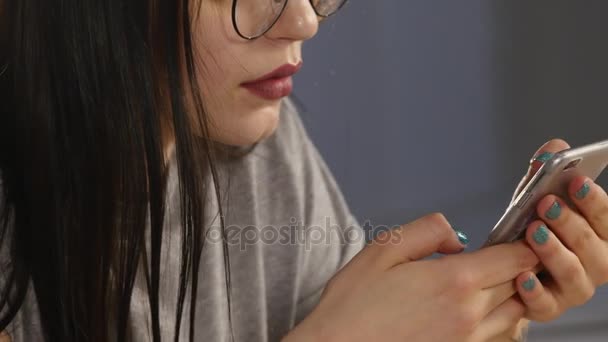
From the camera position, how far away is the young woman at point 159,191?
641mm

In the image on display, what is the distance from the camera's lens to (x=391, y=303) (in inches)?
26.1

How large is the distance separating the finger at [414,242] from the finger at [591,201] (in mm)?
106

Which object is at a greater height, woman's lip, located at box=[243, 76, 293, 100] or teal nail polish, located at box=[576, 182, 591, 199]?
woman's lip, located at box=[243, 76, 293, 100]

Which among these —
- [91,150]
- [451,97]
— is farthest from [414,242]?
[451,97]

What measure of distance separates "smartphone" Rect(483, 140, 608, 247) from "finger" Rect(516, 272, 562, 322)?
0.12ft

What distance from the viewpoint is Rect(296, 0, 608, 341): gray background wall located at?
131 cm

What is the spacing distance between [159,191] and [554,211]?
320mm

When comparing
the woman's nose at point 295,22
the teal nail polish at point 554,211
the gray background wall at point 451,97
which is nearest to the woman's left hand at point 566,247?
the teal nail polish at point 554,211

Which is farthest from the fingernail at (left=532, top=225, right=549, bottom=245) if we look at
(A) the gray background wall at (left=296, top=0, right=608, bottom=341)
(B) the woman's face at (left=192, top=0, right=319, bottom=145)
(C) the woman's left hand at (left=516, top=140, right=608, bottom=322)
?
(A) the gray background wall at (left=296, top=0, right=608, bottom=341)

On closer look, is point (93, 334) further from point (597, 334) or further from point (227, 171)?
point (597, 334)

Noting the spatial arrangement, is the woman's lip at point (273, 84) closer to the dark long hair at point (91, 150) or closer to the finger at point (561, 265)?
the dark long hair at point (91, 150)

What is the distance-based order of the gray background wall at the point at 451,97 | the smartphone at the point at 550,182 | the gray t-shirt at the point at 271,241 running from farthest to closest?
the gray background wall at the point at 451,97
the gray t-shirt at the point at 271,241
the smartphone at the point at 550,182

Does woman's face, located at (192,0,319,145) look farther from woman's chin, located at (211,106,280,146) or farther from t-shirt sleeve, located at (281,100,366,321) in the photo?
t-shirt sleeve, located at (281,100,366,321)

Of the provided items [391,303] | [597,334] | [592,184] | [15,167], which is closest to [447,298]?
[391,303]
